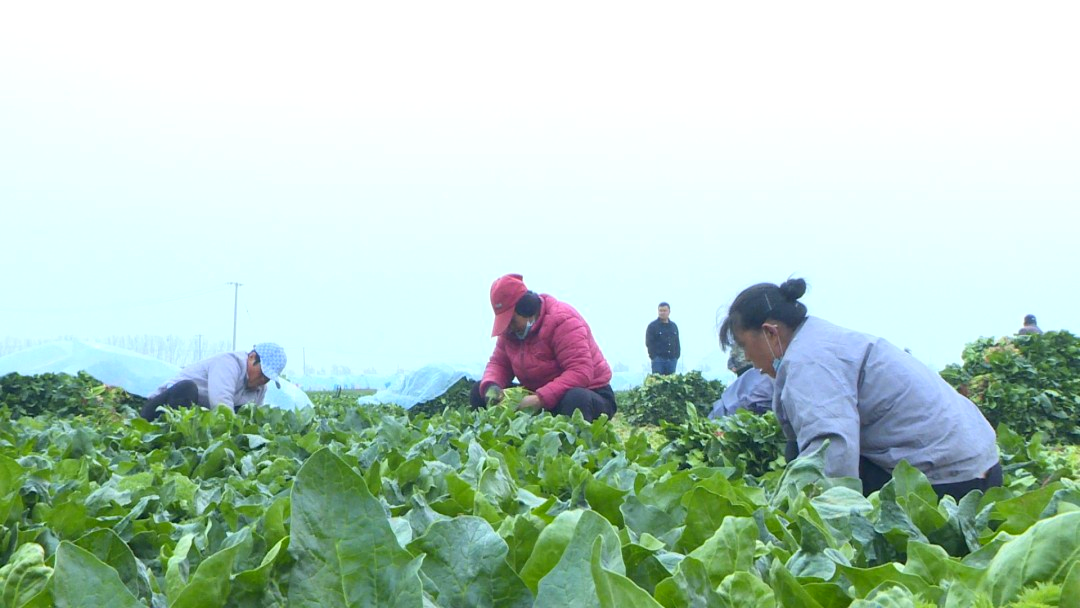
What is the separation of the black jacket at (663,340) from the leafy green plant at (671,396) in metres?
1.64

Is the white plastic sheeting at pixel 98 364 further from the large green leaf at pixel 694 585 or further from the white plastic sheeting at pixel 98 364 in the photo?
the large green leaf at pixel 694 585


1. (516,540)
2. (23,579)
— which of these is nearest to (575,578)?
(516,540)

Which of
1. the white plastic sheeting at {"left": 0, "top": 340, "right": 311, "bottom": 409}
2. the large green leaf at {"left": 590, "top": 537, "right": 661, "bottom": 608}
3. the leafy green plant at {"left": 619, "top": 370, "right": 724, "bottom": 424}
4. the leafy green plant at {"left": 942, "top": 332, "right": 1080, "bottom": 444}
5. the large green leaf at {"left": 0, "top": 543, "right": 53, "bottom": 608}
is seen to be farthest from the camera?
the white plastic sheeting at {"left": 0, "top": 340, "right": 311, "bottom": 409}

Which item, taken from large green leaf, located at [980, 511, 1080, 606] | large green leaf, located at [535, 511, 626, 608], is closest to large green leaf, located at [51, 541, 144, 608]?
large green leaf, located at [535, 511, 626, 608]

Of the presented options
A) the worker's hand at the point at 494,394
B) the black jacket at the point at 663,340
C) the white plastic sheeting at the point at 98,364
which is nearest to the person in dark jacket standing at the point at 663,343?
the black jacket at the point at 663,340

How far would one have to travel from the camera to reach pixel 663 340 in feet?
57.4

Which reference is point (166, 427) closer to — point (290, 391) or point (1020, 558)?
point (1020, 558)

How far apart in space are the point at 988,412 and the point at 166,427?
9.07 m

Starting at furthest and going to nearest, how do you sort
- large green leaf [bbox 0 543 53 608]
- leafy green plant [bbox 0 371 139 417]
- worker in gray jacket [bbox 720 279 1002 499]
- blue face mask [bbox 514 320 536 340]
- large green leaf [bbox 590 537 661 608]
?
1. leafy green plant [bbox 0 371 139 417]
2. blue face mask [bbox 514 320 536 340]
3. worker in gray jacket [bbox 720 279 1002 499]
4. large green leaf [bbox 0 543 53 608]
5. large green leaf [bbox 590 537 661 608]

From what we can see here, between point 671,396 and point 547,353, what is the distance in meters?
7.71

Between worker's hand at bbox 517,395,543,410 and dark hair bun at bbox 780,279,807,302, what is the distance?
295 cm

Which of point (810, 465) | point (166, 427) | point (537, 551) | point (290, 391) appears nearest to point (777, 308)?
point (810, 465)

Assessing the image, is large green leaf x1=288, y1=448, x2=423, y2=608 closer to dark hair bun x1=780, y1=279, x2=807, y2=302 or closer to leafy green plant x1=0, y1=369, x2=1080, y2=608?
leafy green plant x1=0, y1=369, x2=1080, y2=608

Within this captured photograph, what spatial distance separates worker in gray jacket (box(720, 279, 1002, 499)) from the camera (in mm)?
3949
